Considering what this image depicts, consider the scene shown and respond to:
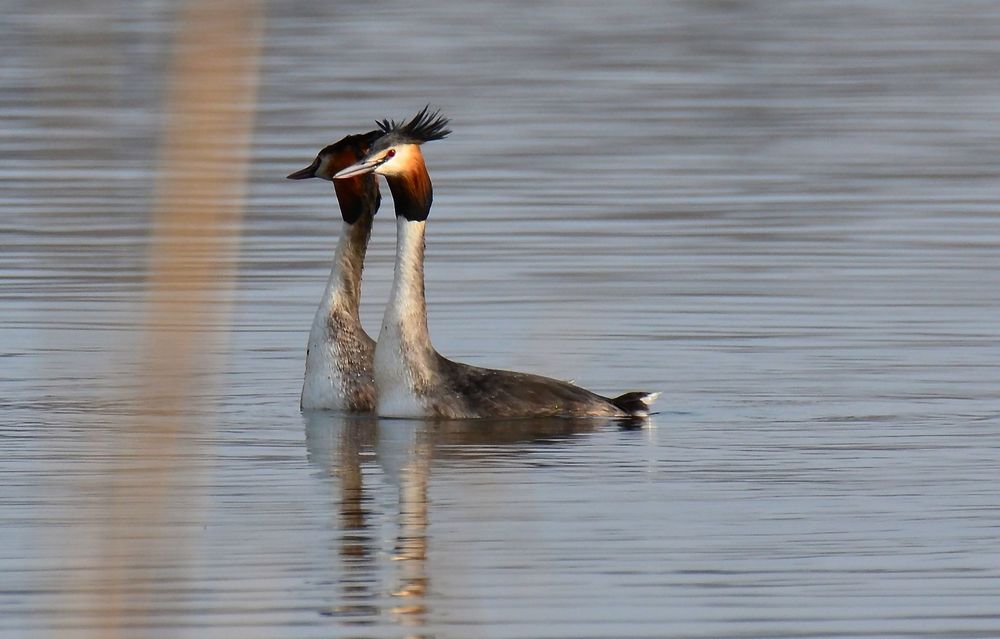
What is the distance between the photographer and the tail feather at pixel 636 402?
10.4 m

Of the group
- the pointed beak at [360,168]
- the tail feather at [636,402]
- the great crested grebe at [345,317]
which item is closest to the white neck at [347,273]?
the great crested grebe at [345,317]

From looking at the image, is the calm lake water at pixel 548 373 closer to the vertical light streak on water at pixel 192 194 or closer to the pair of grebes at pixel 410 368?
the vertical light streak on water at pixel 192 194

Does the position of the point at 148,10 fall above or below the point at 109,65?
above

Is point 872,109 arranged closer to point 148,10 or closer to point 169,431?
point 148,10

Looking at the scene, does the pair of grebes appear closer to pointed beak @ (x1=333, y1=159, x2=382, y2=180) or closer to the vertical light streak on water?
pointed beak @ (x1=333, y1=159, x2=382, y2=180)

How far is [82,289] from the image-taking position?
1379cm

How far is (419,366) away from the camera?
10.4 m

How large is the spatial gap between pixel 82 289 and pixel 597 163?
7.32 metres

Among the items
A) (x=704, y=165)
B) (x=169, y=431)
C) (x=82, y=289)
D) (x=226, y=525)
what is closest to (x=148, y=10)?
(x=704, y=165)

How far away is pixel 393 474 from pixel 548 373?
2964 mm

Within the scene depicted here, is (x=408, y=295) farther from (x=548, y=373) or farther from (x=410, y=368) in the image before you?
(x=548, y=373)

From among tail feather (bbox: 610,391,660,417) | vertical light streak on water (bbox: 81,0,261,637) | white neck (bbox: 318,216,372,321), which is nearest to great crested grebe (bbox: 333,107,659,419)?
tail feather (bbox: 610,391,660,417)

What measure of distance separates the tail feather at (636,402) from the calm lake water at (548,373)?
0.14m

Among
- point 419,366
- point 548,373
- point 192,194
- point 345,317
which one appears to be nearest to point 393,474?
point 419,366
